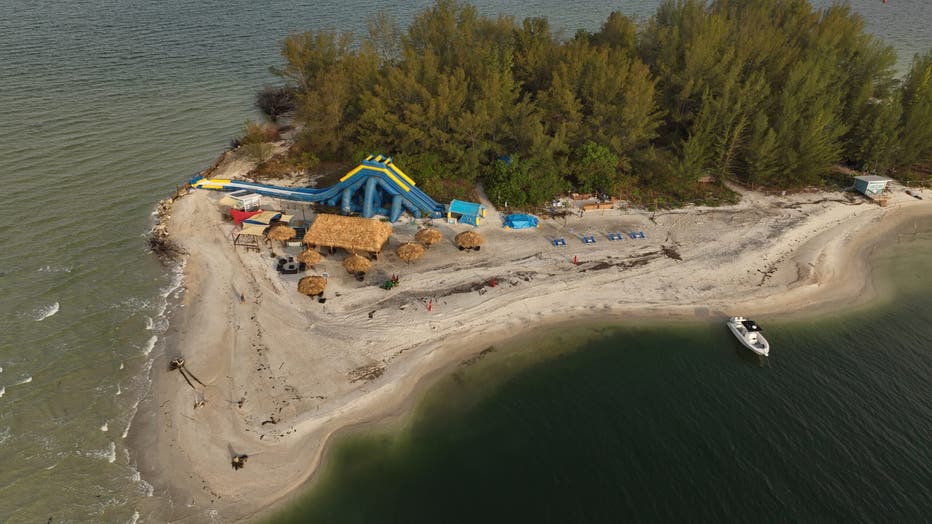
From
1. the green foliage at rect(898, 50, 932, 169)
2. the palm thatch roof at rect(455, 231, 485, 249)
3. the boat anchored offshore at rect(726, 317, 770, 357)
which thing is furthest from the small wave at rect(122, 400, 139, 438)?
the green foliage at rect(898, 50, 932, 169)

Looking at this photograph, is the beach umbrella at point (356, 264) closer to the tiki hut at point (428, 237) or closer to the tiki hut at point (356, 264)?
the tiki hut at point (356, 264)

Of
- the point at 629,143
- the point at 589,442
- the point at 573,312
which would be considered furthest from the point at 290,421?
the point at 629,143

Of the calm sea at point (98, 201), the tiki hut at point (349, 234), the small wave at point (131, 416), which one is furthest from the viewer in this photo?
the tiki hut at point (349, 234)

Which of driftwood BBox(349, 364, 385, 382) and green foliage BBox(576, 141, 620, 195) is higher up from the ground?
green foliage BBox(576, 141, 620, 195)

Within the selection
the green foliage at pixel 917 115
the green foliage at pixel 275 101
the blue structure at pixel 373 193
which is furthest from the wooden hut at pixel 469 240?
the green foliage at pixel 917 115

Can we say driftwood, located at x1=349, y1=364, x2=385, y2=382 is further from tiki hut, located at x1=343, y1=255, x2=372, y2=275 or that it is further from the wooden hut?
the wooden hut

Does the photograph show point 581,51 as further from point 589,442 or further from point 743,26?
point 589,442

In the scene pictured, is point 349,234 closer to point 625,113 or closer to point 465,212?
point 465,212
